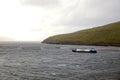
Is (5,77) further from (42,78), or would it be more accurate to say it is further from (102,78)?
(102,78)

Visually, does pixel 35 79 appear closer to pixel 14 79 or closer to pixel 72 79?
pixel 14 79

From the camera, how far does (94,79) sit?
51.0 metres

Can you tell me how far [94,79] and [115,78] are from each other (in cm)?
448

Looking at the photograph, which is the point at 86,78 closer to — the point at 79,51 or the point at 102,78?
the point at 102,78

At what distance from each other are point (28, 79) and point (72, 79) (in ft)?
29.3

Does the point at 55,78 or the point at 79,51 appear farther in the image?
the point at 79,51

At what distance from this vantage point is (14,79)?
166 feet

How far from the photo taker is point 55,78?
2046 inches

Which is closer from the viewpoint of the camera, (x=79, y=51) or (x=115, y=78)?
(x=115, y=78)

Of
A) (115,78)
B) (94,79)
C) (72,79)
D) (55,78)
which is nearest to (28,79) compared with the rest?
(55,78)

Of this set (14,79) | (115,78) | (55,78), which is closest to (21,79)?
(14,79)

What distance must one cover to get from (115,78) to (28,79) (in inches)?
705

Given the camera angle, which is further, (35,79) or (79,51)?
(79,51)

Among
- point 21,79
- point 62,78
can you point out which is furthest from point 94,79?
point 21,79
